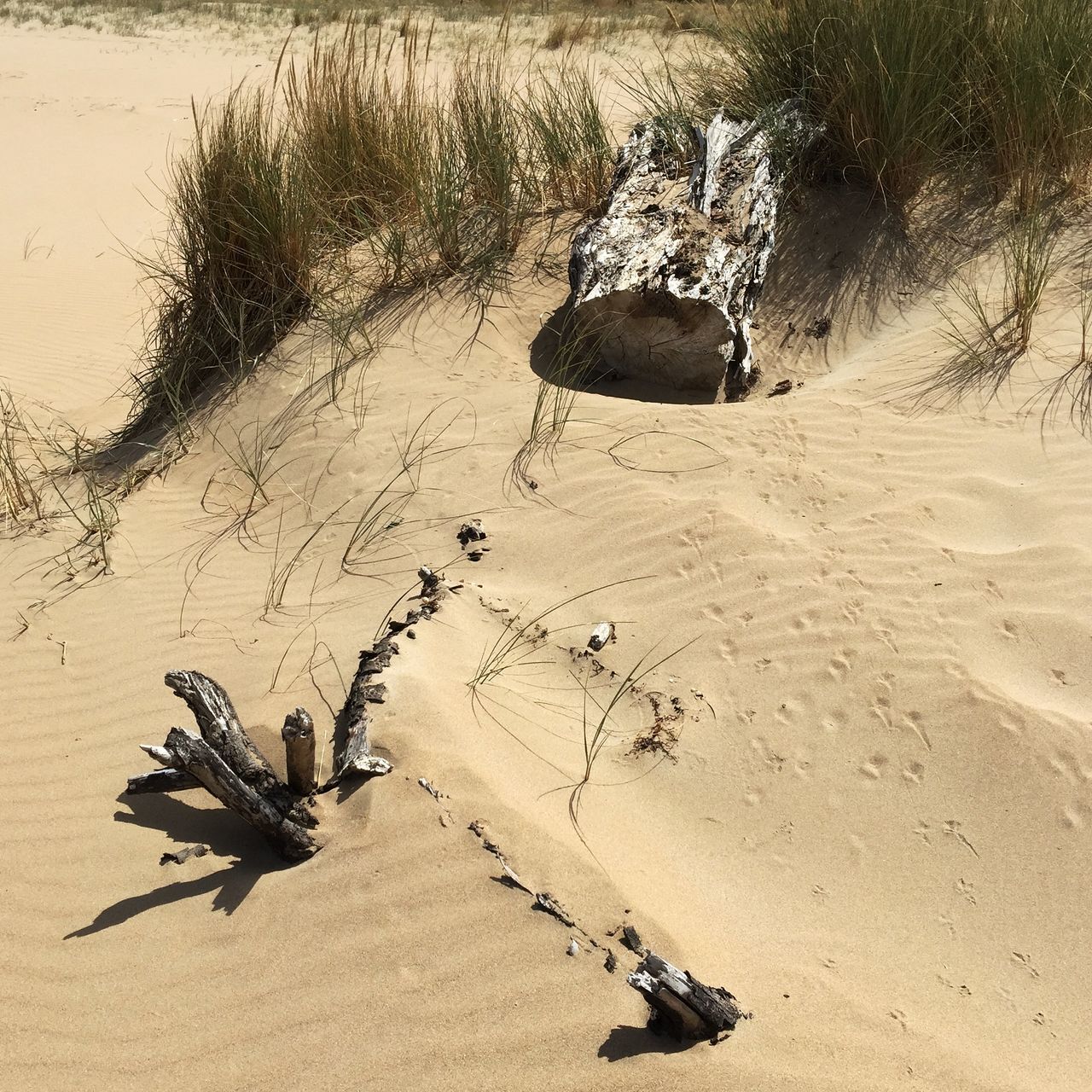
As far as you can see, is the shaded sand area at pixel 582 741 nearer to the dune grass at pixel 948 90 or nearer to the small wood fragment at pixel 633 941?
the small wood fragment at pixel 633 941

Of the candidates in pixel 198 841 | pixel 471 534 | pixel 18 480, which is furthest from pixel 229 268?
pixel 198 841

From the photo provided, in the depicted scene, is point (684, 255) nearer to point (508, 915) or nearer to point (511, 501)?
point (511, 501)

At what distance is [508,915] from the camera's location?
2303 mm

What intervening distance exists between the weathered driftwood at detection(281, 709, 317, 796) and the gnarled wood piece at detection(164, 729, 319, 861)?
0.12 m

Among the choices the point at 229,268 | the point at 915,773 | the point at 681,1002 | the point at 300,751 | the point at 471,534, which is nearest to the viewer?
the point at 681,1002

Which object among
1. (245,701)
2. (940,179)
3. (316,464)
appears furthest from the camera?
(940,179)

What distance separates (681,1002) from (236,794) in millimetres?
1127

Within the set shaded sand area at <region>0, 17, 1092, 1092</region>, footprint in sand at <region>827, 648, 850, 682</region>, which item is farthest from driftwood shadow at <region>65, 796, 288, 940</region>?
footprint in sand at <region>827, 648, 850, 682</region>

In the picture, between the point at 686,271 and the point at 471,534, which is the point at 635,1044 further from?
the point at 686,271

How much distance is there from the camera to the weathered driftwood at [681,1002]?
1989mm

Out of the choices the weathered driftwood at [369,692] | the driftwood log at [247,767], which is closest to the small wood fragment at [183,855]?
the driftwood log at [247,767]

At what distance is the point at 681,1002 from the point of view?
2010 millimetres

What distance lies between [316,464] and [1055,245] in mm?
3822

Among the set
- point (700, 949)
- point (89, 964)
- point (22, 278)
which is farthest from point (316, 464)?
point (22, 278)
